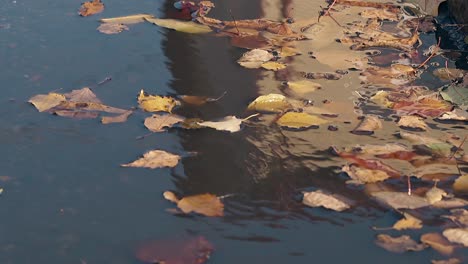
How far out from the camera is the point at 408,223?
239 cm

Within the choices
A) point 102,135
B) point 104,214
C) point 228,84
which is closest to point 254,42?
point 228,84

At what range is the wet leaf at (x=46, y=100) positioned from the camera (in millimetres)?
3037

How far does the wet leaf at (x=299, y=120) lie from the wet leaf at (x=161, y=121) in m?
0.37

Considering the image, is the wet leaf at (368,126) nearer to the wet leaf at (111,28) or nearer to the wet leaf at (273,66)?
the wet leaf at (273,66)

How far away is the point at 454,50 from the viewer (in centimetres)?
367

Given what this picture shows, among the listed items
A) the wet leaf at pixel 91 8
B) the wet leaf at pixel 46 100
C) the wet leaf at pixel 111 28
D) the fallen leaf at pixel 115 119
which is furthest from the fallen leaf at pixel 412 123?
the wet leaf at pixel 91 8

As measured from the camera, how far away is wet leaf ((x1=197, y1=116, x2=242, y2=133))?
2.91 metres

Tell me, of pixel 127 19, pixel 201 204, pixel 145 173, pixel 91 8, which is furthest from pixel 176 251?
pixel 91 8

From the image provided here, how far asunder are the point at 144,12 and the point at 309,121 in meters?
1.38

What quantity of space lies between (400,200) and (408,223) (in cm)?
12

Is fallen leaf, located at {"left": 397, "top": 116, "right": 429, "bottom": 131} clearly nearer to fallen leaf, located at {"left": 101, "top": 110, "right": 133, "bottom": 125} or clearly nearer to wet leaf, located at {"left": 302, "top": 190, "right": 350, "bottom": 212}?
wet leaf, located at {"left": 302, "top": 190, "right": 350, "bottom": 212}

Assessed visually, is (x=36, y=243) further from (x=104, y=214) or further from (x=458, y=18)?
(x=458, y=18)

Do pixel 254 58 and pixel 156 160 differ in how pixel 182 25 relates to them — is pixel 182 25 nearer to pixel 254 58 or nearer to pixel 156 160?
pixel 254 58

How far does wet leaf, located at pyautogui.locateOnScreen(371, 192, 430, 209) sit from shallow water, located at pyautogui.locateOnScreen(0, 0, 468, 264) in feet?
0.13
